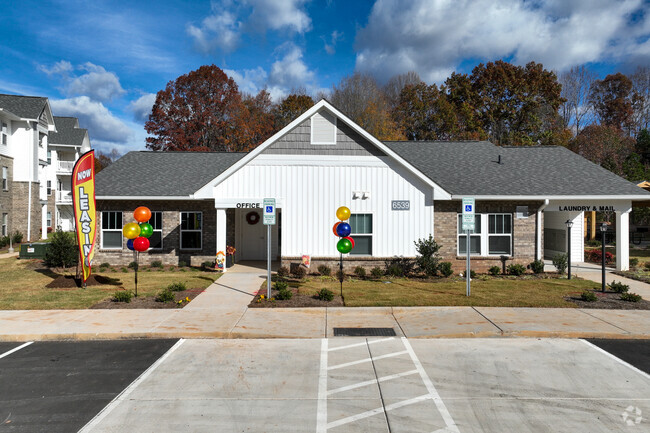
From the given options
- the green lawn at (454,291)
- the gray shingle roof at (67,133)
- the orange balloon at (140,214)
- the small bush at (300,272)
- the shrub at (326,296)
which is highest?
the gray shingle roof at (67,133)

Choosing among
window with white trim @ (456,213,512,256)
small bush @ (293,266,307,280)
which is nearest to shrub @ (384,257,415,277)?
window with white trim @ (456,213,512,256)

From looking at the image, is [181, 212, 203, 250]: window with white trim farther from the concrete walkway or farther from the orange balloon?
the concrete walkway

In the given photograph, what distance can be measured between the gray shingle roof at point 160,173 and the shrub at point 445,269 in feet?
32.6

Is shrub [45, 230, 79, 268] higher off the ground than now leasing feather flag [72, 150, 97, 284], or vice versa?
now leasing feather flag [72, 150, 97, 284]

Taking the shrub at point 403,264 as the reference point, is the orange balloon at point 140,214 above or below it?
above

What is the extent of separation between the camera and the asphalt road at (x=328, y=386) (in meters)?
5.58

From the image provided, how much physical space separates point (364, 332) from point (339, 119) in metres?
9.39

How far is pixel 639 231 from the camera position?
39625 mm

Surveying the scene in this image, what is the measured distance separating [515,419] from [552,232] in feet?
61.8

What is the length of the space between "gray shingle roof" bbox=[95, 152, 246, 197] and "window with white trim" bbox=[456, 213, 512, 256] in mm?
11025

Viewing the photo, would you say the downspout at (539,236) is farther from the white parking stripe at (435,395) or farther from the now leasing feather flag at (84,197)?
the now leasing feather flag at (84,197)

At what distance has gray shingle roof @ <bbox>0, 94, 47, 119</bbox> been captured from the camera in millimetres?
31781

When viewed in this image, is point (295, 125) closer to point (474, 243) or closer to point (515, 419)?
point (474, 243)

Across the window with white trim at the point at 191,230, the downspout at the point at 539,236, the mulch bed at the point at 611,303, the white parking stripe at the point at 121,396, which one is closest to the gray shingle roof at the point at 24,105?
the window with white trim at the point at 191,230
